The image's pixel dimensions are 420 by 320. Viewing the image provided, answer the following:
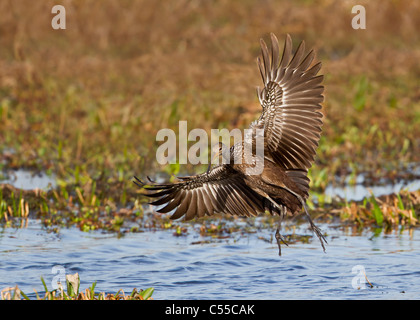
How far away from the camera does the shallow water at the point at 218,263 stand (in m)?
6.67

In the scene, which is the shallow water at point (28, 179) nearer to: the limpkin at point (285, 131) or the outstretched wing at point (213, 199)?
the outstretched wing at point (213, 199)

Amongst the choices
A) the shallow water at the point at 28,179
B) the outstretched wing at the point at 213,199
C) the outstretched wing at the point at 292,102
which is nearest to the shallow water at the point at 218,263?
the outstretched wing at the point at 213,199

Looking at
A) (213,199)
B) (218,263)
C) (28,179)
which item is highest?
(28,179)

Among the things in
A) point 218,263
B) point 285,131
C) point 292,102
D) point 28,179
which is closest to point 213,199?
point 218,263

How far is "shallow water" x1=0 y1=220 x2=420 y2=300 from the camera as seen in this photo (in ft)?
21.9

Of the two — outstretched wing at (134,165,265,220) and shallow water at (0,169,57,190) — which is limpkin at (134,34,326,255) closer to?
outstretched wing at (134,165,265,220)

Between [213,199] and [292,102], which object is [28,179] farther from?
[292,102]

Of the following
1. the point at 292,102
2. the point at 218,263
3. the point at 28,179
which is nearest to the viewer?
the point at 292,102

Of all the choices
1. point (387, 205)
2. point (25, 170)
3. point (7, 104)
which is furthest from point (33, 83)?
point (387, 205)

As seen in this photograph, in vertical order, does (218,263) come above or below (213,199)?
below

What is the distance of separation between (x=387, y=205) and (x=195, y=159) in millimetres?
3510

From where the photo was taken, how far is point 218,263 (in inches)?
293

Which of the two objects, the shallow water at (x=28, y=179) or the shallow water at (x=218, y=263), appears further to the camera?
the shallow water at (x=28, y=179)

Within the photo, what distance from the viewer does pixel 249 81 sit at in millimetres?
14898
